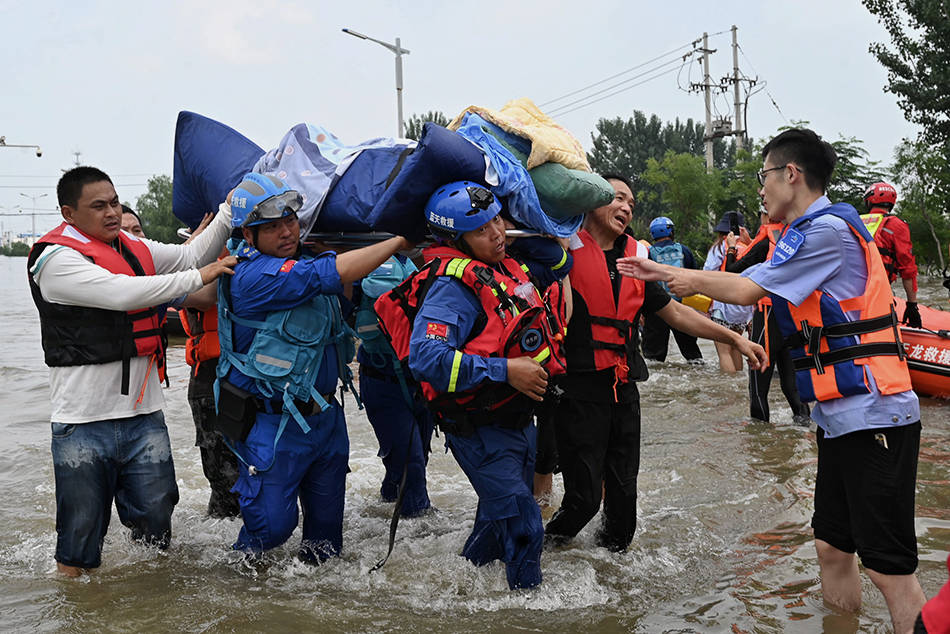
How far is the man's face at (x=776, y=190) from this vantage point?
3.81 metres

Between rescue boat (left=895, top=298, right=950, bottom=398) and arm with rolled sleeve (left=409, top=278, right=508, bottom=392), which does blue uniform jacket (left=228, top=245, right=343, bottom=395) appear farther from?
rescue boat (left=895, top=298, right=950, bottom=398)

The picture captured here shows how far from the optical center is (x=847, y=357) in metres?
3.58

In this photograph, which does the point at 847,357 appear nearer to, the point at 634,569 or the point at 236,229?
the point at 634,569

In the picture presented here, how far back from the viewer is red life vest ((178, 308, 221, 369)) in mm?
5238

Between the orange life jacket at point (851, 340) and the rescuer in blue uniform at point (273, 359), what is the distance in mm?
1925

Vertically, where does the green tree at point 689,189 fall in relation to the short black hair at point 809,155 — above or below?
above

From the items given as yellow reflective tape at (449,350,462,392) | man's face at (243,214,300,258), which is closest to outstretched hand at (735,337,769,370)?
yellow reflective tape at (449,350,462,392)

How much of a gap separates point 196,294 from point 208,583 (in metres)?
1.58

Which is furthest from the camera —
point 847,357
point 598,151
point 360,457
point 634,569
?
point 598,151

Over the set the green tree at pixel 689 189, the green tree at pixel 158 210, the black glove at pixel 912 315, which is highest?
the green tree at pixel 158 210

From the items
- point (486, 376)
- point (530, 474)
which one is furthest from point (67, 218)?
point (530, 474)

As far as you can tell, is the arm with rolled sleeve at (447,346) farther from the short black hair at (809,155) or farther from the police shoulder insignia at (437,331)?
the short black hair at (809,155)

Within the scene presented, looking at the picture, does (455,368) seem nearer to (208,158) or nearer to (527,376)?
(527,376)

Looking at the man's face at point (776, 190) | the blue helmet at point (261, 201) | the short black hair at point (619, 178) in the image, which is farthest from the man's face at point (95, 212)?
the man's face at point (776, 190)
